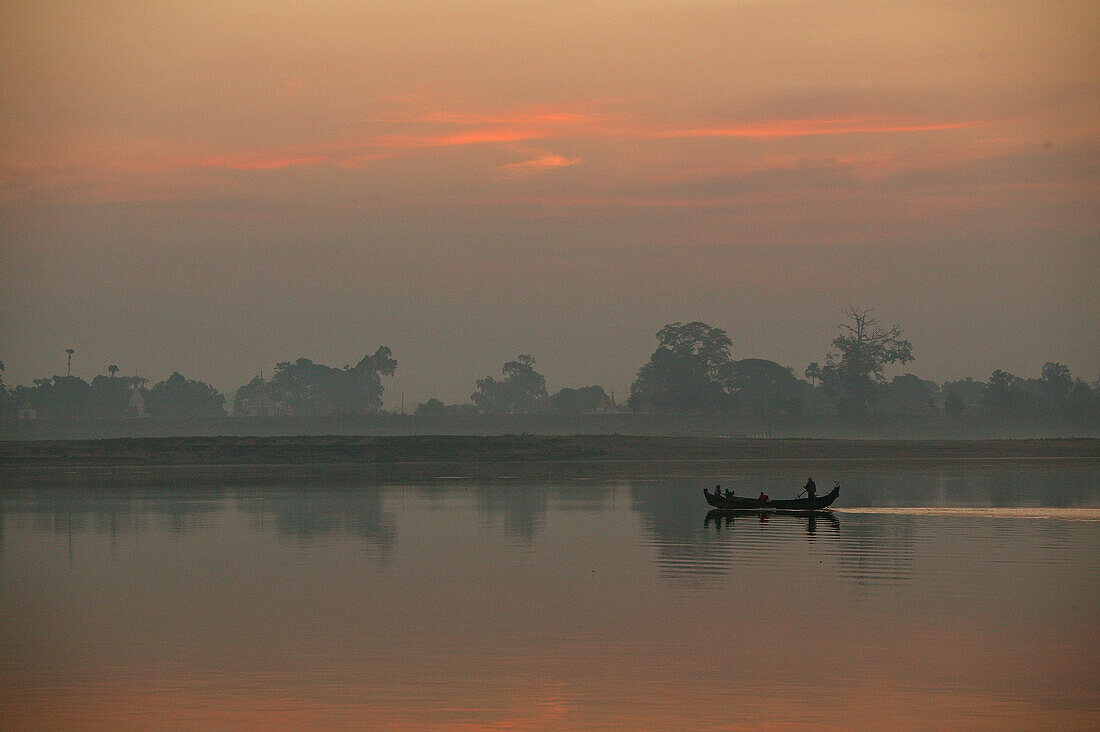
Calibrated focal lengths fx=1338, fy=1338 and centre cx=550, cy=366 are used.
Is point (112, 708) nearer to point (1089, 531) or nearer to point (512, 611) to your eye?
point (512, 611)

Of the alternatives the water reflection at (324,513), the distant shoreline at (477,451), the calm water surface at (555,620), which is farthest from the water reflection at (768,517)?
the distant shoreline at (477,451)

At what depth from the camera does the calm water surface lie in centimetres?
2192

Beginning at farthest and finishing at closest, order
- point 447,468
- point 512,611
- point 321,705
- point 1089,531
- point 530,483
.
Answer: point 447,468, point 530,483, point 1089,531, point 512,611, point 321,705

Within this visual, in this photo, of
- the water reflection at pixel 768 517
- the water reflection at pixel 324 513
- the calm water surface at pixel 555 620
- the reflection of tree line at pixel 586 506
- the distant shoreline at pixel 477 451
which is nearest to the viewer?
the calm water surface at pixel 555 620

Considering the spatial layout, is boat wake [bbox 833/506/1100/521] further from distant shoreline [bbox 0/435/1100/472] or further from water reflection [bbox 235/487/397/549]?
distant shoreline [bbox 0/435/1100/472]

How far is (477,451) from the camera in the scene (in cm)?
11794

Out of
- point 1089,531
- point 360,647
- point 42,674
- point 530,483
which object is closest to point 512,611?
point 360,647

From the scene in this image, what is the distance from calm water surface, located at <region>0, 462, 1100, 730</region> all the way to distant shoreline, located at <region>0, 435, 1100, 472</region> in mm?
49922

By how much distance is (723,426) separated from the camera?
197500 mm

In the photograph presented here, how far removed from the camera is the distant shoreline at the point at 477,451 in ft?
355

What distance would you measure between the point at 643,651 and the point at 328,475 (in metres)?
71.6

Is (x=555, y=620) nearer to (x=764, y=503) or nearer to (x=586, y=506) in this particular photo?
(x=764, y=503)

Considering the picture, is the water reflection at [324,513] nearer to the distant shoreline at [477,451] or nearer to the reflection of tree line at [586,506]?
the reflection of tree line at [586,506]

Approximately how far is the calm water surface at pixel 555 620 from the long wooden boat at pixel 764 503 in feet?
3.20
